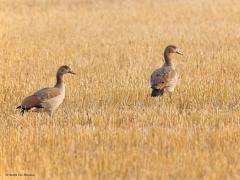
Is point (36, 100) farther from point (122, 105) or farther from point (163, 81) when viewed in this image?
point (163, 81)

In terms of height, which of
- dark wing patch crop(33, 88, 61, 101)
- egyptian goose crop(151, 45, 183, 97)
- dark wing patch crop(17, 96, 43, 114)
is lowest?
dark wing patch crop(17, 96, 43, 114)

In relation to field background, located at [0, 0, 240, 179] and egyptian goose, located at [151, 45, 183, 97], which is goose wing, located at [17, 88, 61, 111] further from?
egyptian goose, located at [151, 45, 183, 97]

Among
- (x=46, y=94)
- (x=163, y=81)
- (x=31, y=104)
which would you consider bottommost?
(x=31, y=104)

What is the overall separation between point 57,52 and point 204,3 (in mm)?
19793

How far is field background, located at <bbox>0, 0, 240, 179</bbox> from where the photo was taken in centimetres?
820

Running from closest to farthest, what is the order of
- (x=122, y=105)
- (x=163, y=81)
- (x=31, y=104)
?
1. (x=31, y=104)
2. (x=163, y=81)
3. (x=122, y=105)

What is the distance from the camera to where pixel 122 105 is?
42.5 ft

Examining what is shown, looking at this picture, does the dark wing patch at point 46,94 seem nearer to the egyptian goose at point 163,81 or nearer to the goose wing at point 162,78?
the egyptian goose at point 163,81

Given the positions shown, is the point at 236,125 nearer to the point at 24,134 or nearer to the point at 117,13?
the point at 24,134

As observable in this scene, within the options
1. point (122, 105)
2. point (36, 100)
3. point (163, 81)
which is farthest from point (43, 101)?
point (163, 81)

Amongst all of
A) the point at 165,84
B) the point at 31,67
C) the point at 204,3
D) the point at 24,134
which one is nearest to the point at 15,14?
the point at 204,3

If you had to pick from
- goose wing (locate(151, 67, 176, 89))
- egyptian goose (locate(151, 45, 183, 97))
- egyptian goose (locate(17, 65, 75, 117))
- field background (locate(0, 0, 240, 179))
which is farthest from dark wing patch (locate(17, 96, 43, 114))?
goose wing (locate(151, 67, 176, 89))

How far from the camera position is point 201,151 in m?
8.80

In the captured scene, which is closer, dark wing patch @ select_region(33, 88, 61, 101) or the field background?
the field background
